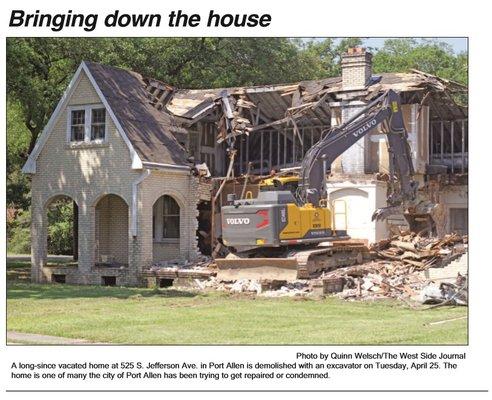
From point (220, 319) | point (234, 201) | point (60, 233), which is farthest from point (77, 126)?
point (60, 233)

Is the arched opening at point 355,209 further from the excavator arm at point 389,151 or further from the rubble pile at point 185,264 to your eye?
the rubble pile at point 185,264

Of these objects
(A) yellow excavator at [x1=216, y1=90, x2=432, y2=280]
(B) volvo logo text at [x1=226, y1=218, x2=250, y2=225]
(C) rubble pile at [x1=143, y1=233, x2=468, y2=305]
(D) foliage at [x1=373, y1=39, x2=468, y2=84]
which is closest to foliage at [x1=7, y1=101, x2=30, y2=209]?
(C) rubble pile at [x1=143, y1=233, x2=468, y2=305]

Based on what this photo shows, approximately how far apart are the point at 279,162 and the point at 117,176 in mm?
8182

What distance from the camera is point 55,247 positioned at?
5278 centimetres

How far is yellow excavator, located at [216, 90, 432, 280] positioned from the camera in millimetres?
27266

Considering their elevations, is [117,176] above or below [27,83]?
below

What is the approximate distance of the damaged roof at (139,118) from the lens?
32.7 metres

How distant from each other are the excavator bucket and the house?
170 inches

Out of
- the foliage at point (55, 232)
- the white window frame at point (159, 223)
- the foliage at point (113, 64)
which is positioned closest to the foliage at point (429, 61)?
the foliage at point (113, 64)

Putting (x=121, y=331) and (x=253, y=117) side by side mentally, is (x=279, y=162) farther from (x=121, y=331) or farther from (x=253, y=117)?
(x=121, y=331)

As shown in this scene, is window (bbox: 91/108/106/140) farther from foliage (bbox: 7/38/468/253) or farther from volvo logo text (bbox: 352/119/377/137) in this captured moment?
volvo logo text (bbox: 352/119/377/137)

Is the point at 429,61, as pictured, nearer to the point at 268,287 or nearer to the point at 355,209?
the point at 355,209

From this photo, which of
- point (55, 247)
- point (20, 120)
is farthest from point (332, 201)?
point (55, 247)
